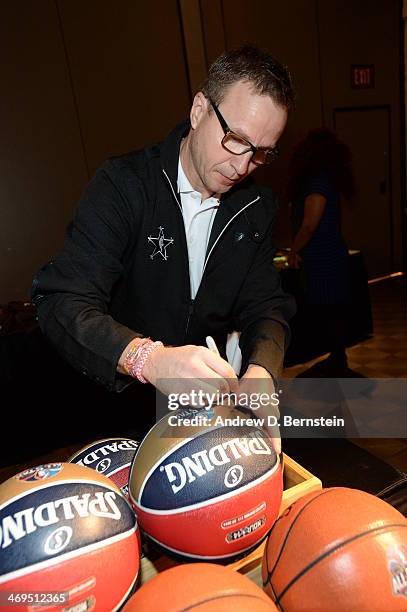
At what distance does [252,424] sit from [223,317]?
1.97ft

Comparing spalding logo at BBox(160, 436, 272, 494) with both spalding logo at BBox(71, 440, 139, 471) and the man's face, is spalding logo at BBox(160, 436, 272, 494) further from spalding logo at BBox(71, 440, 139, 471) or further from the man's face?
the man's face

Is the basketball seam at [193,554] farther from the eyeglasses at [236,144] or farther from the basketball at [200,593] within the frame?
the eyeglasses at [236,144]

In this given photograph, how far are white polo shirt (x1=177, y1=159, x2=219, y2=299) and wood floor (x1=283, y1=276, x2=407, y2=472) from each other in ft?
5.21

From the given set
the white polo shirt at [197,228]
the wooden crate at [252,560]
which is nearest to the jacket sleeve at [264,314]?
the white polo shirt at [197,228]

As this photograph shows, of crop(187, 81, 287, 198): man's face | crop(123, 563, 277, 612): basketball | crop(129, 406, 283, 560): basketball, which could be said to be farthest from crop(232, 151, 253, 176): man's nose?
crop(123, 563, 277, 612): basketball

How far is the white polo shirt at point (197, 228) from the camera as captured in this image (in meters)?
1.33

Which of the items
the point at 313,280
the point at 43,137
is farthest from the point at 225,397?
the point at 43,137

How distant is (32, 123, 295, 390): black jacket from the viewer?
1.01 m

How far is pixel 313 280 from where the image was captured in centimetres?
307

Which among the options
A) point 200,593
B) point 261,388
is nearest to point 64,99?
point 261,388

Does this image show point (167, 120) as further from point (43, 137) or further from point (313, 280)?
point (313, 280)

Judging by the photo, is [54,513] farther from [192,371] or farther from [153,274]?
[153,274]

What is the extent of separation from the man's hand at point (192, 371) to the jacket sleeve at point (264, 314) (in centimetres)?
25

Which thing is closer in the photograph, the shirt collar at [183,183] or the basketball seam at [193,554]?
the basketball seam at [193,554]
